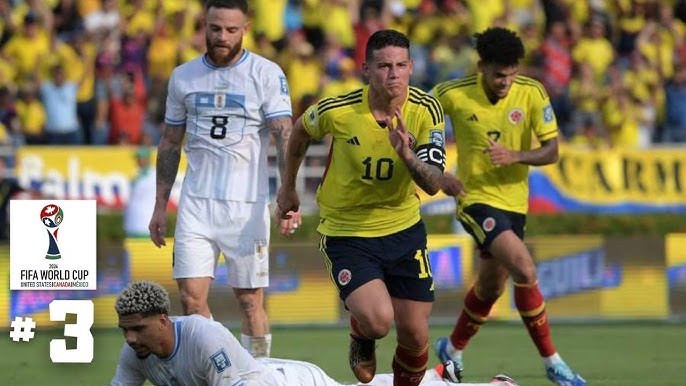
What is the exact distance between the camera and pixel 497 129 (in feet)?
37.0

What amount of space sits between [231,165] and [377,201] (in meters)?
1.40

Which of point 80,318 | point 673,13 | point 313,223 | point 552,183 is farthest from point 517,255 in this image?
point 673,13

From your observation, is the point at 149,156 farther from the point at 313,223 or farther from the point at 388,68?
the point at 388,68

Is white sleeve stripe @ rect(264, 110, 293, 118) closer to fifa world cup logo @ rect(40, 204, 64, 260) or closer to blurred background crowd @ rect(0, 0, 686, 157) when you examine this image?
fifa world cup logo @ rect(40, 204, 64, 260)

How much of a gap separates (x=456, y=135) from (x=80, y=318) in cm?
315

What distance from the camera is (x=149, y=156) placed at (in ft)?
58.6

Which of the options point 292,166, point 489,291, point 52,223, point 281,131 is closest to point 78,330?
point 52,223

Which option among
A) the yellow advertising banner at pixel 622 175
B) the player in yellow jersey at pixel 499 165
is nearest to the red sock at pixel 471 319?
the player in yellow jersey at pixel 499 165

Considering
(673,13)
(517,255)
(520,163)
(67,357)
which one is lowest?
(67,357)

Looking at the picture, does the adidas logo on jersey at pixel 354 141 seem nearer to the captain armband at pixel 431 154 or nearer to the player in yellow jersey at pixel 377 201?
the player in yellow jersey at pixel 377 201

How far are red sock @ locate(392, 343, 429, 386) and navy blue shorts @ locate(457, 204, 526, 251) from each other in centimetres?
204

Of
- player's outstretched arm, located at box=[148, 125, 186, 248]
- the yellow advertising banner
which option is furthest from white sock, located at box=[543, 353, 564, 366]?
the yellow advertising banner

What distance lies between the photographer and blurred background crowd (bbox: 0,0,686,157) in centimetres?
2059

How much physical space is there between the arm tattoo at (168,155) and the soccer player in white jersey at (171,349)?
2324 mm
